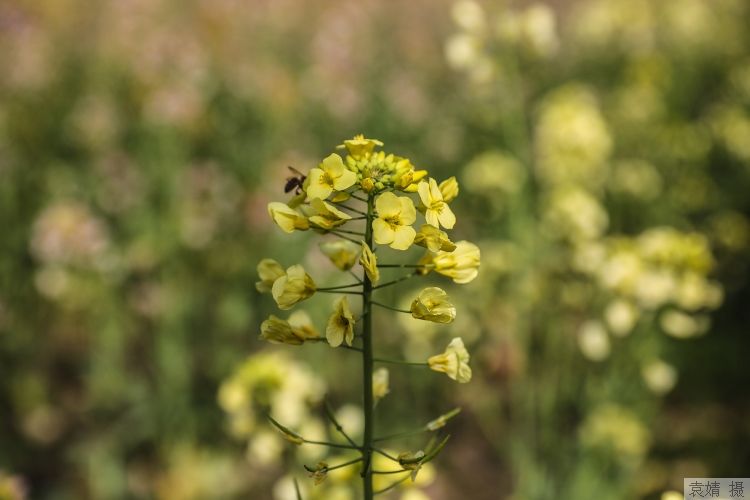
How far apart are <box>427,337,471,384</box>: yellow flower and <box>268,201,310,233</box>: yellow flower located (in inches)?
12.5

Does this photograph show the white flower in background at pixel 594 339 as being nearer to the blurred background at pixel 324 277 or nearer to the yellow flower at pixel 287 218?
the blurred background at pixel 324 277

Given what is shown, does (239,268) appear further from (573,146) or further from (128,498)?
(573,146)

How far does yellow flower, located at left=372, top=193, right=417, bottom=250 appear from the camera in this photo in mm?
1053

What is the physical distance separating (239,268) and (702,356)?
231 cm

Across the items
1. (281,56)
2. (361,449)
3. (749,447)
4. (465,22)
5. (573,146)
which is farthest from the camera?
(281,56)

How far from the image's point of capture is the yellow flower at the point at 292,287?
3.62 ft

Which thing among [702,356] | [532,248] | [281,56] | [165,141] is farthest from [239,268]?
[281,56]

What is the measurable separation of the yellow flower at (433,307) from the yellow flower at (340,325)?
0.36ft

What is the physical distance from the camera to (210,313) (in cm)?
356

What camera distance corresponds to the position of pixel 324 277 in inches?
129

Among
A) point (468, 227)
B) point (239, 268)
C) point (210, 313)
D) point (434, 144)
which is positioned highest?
point (434, 144)

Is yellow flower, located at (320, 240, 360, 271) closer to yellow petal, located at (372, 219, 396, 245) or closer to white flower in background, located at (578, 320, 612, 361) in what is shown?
yellow petal, located at (372, 219, 396, 245)

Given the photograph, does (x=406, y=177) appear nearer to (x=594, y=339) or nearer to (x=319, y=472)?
(x=319, y=472)

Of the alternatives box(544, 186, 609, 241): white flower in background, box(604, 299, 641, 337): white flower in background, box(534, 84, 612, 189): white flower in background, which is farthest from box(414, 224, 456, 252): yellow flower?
box(534, 84, 612, 189): white flower in background
